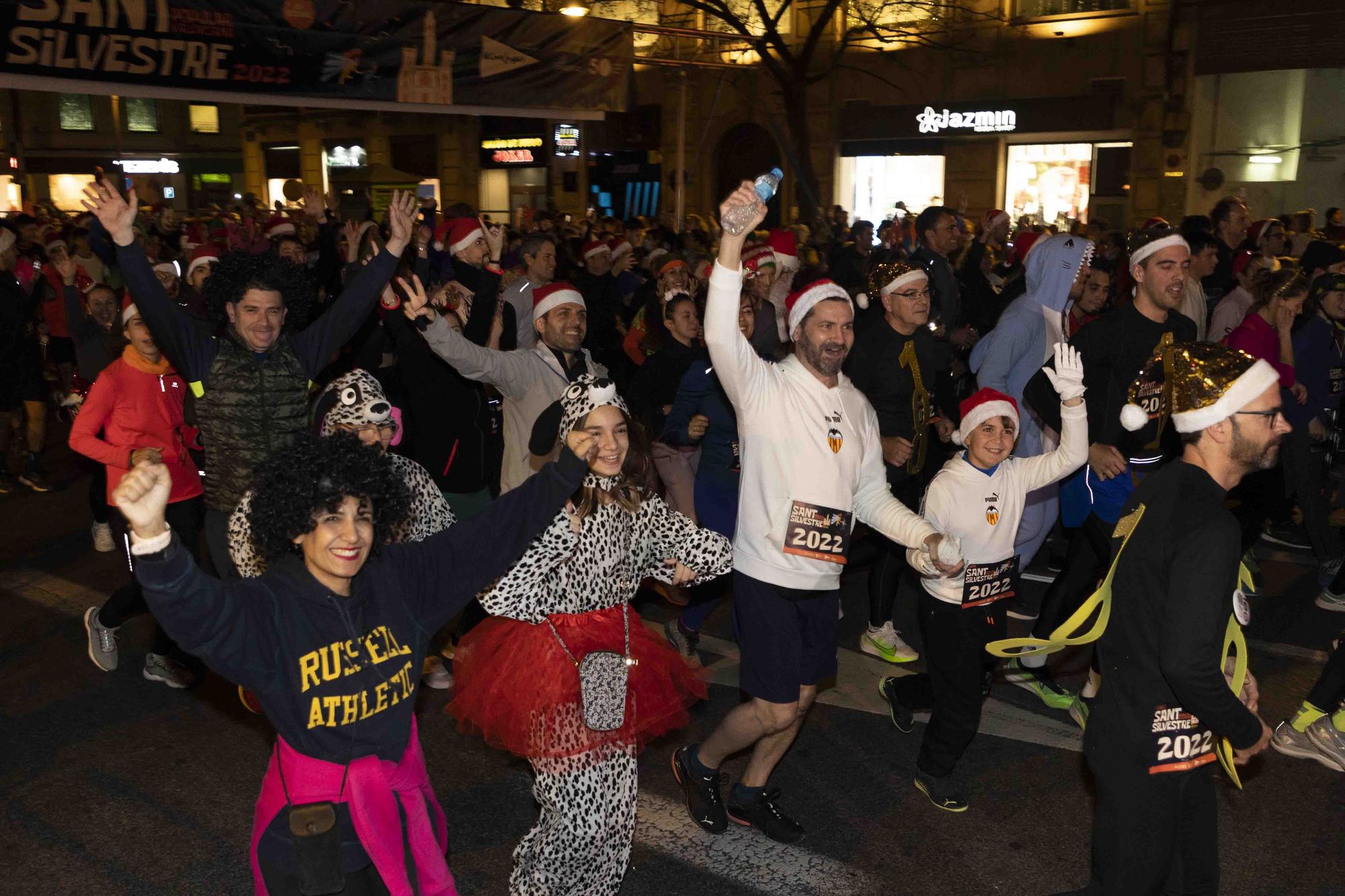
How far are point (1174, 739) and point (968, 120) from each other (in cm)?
2365

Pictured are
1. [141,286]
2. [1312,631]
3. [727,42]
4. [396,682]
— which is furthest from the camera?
[727,42]

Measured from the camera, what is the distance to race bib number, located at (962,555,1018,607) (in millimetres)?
4965

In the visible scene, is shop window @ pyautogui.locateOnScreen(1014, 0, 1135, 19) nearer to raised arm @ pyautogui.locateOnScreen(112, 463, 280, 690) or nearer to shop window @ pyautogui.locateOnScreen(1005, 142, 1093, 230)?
shop window @ pyautogui.locateOnScreen(1005, 142, 1093, 230)

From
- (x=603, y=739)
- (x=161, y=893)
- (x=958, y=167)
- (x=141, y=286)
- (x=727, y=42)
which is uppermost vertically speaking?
(x=727, y=42)

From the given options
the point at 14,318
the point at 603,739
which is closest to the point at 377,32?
the point at 14,318

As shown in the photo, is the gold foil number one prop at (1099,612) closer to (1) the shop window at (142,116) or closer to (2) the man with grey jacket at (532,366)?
(2) the man with grey jacket at (532,366)

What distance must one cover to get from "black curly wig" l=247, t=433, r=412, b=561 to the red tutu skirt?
3.02ft

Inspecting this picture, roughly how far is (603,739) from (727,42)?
2716 centimetres

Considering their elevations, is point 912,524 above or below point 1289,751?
above

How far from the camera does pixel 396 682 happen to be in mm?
3248

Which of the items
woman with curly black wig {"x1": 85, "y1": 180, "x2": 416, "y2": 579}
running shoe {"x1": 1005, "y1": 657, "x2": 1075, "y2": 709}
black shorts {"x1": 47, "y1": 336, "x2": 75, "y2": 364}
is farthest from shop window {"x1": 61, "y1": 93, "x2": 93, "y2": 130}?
running shoe {"x1": 1005, "y1": 657, "x2": 1075, "y2": 709}

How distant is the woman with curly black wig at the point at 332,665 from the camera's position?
3002 millimetres

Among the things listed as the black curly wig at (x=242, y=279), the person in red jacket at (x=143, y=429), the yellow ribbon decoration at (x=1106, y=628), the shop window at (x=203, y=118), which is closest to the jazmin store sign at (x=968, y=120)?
the person in red jacket at (x=143, y=429)

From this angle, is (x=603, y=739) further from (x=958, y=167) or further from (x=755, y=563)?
(x=958, y=167)
